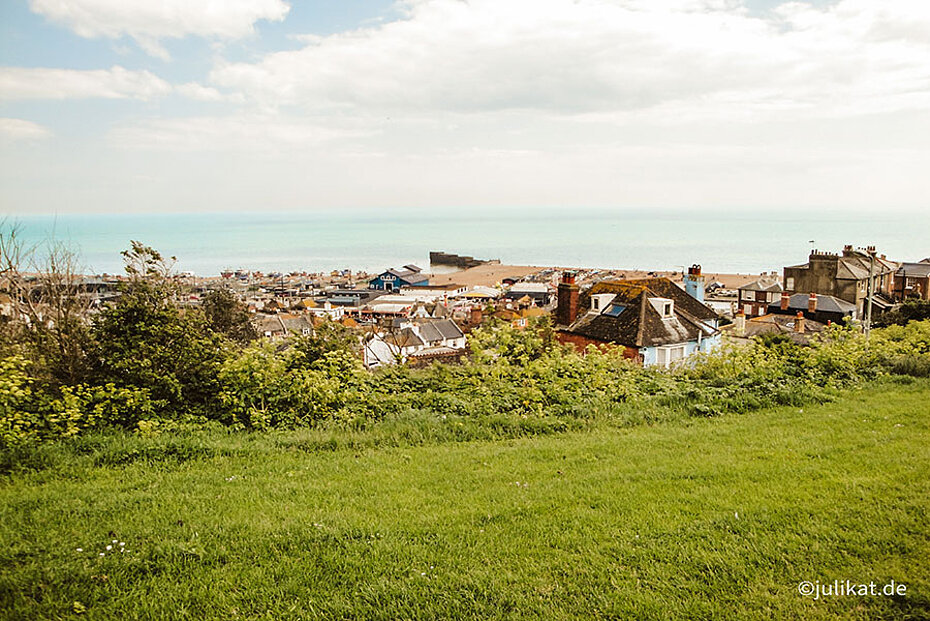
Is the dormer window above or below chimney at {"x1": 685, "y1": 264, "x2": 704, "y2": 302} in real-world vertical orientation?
below

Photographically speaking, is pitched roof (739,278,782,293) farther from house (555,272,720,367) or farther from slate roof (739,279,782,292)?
house (555,272,720,367)

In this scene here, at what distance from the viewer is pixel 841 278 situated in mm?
36250

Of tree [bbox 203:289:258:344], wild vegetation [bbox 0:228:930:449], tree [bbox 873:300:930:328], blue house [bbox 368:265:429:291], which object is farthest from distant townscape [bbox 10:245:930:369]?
blue house [bbox 368:265:429:291]

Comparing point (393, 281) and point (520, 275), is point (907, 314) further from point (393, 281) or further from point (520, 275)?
point (520, 275)

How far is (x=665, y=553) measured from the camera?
4.74m

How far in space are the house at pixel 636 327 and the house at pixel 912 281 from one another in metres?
33.1

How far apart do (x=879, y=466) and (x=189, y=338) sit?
8.77 meters

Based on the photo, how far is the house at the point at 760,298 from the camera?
38031 mm

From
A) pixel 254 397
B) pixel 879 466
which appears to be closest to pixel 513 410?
pixel 254 397

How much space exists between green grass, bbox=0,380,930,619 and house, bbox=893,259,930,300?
44674mm

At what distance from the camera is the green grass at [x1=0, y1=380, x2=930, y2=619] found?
4207mm

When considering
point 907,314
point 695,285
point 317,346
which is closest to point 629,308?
point 695,285

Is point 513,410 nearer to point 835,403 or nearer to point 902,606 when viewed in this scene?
point 835,403

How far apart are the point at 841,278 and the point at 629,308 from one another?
23.5 meters
